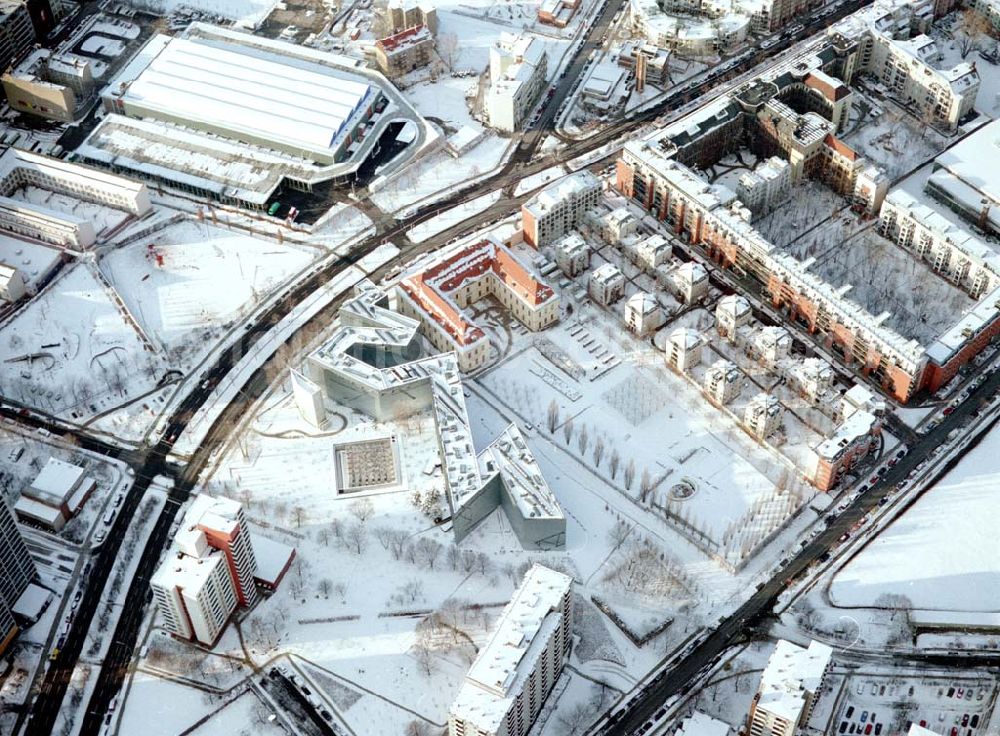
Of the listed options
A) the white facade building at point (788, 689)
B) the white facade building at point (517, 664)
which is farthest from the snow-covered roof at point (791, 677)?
the white facade building at point (517, 664)

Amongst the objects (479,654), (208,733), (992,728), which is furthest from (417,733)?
(992,728)

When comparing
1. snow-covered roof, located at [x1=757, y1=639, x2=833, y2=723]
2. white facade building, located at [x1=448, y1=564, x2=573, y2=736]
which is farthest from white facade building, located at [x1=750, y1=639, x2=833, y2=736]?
white facade building, located at [x1=448, y1=564, x2=573, y2=736]

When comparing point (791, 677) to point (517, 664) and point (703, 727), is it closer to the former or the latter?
point (703, 727)

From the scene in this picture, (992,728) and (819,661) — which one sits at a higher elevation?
(819,661)

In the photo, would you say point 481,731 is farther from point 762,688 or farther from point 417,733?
point 762,688

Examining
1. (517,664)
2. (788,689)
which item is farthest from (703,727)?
(517,664)

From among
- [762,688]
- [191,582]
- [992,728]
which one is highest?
[191,582]
